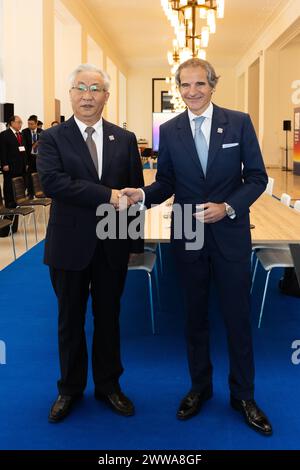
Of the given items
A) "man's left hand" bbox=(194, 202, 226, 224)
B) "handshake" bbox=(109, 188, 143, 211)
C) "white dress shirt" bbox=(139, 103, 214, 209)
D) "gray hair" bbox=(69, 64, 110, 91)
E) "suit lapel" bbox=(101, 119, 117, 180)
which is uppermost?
"gray hair" bbox=(69, 64, 110, 91)

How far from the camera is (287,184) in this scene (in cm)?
1343

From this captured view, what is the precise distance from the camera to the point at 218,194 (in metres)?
2.50

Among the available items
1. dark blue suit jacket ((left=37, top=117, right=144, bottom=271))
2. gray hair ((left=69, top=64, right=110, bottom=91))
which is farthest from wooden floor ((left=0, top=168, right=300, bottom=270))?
gray hair ((left=69, top=64, right=110, bottom=91))

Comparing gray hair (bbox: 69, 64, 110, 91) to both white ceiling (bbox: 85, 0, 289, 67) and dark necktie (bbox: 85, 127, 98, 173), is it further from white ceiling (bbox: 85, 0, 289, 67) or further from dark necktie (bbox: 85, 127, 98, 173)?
white ceiling (bbox: 85, 0, 289, 67)

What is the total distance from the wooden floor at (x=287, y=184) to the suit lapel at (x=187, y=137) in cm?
780

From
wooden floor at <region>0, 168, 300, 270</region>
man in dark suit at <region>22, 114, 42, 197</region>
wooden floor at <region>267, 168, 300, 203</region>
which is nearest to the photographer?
wooden floor at <region>0, 168, 300, 270</region>

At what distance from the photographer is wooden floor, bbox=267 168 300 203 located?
1134 centimetres

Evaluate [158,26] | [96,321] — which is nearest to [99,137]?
[96,321]

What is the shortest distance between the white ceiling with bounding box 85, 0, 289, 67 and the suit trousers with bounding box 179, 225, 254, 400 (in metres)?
12.2

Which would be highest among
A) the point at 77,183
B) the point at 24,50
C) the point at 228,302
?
the point at 24,50

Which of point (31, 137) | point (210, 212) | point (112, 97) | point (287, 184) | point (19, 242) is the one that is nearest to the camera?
point (210, 212)

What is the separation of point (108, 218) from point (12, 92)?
30.5 feet

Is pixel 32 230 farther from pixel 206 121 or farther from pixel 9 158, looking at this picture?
pixel 206 121

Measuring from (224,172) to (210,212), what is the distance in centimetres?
Result: 21
